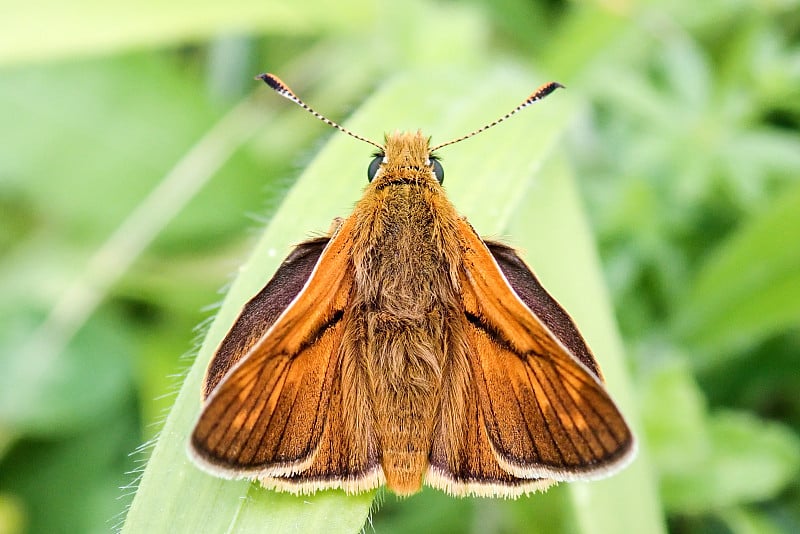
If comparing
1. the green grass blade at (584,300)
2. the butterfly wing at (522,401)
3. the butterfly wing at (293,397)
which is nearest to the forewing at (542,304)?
the butterfly wing at (522,401)

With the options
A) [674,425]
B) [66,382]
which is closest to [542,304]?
[674,425]

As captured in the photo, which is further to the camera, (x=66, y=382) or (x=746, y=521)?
(x=66, y=382)

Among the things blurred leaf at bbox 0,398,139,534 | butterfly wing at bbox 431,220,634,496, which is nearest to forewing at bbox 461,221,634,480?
butterfly wing at bbox 431,220,634,496

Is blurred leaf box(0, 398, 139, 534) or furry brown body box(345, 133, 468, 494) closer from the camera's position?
furry brown body box(345, 133, 468, 494)

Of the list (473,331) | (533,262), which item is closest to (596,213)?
(533,262)

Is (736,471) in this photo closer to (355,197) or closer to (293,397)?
(355,197)

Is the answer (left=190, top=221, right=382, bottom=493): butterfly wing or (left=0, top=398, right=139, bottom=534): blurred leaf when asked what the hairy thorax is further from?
(left=0, top=398, right=139, bottom=534): blurred leaf
